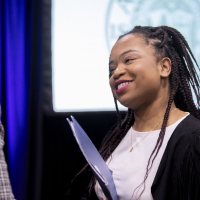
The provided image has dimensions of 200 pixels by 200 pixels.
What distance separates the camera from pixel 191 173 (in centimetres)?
87

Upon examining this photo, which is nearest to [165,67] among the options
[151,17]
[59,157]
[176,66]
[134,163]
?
[176,66]

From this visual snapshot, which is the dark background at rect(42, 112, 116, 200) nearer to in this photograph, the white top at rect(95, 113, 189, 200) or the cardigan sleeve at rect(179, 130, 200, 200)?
the white top at rect(95, 113, 189, 200)

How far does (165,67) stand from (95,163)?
33 cm

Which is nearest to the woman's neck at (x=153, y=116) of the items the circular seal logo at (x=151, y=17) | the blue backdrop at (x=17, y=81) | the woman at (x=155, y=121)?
the woman at (x=155, y=121)

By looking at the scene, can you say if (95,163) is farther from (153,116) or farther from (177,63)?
(177,63)

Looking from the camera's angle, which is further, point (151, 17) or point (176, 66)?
point (151, 17)

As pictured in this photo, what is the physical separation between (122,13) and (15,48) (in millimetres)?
532

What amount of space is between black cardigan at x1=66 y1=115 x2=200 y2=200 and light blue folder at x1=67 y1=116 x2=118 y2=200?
10 centimetres

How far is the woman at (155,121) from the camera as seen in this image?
2.92 feet

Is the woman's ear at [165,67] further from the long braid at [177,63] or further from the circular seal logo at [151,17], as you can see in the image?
the circular seal logo at [151,17]

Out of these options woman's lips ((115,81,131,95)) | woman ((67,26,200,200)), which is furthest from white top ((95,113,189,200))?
woman's lips ((115,81,131,95))

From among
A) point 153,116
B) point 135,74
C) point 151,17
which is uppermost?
point 151,17

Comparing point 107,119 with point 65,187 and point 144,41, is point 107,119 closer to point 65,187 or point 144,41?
point 65,187

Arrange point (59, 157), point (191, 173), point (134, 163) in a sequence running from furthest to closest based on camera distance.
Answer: point (59, 157) < point (134, 163) < point (191, 173)
